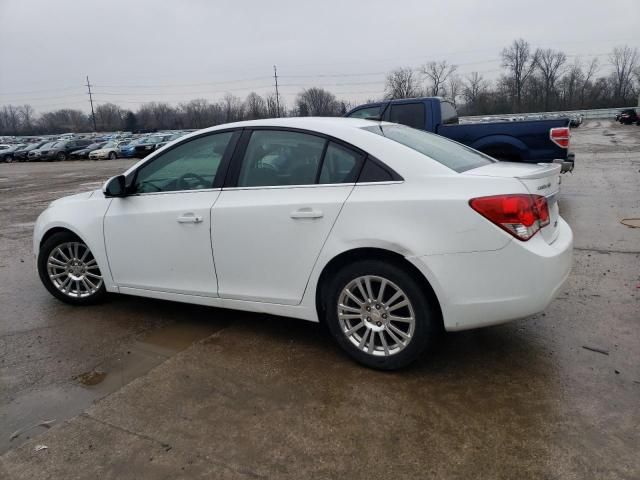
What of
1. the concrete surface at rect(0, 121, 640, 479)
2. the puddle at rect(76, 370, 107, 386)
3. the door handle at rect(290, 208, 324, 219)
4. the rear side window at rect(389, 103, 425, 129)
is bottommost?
the concrete surface at rect(0, 121, 640, 479)

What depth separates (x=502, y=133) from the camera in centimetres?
920

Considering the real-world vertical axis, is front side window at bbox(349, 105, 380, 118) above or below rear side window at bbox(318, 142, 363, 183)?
above

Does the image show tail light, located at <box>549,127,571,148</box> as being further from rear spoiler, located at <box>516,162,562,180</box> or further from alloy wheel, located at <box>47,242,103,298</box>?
alloy wheel, located at <box>47,242,103,298</box>

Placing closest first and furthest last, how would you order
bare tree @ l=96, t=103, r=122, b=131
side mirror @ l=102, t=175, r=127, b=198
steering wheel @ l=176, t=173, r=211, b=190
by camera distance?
steering wheel @ l=176, t=173, r=211, b=190 → side mirror @ l=102, t=175, r=127, b=198 → bare tree @ l=96, t=103, r=122, b=131

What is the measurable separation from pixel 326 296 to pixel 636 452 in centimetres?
189

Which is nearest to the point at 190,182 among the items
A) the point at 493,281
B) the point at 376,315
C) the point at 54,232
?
the point at 54,232

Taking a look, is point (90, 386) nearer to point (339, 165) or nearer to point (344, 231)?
point (344, 231)

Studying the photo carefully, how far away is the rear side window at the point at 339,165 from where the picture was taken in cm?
340

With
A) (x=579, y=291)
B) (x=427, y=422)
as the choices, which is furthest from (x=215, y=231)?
(x=579, y=291)

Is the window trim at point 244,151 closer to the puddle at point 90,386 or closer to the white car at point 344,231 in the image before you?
the white car at point 344,231

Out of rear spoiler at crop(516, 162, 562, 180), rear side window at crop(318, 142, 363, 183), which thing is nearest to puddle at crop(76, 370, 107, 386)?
rear side window at crop(318, 142, 363, 183)

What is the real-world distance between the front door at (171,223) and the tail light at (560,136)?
6857mm

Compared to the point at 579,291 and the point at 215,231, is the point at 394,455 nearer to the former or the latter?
the point at 215,231

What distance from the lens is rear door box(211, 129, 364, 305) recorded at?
134 inches
